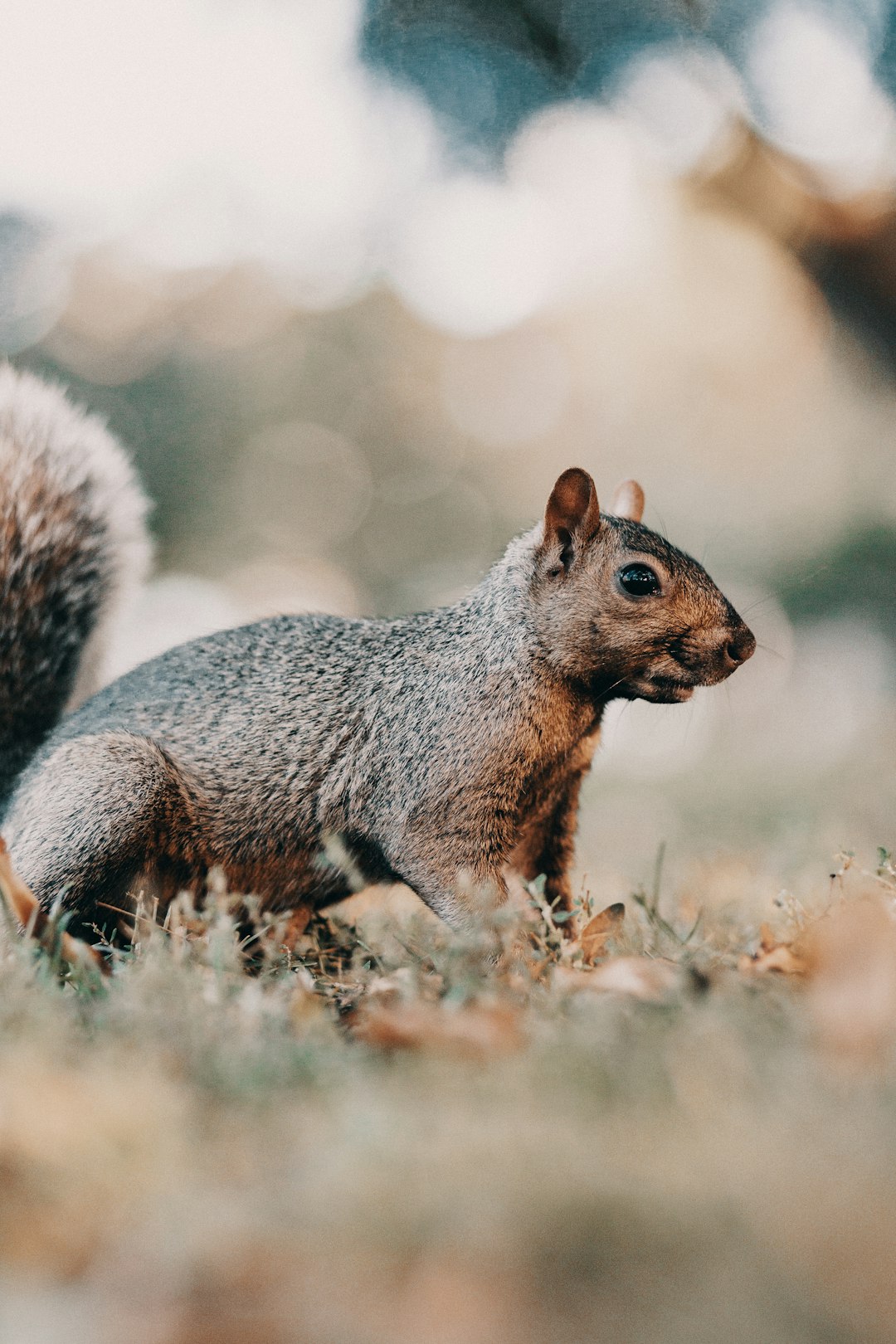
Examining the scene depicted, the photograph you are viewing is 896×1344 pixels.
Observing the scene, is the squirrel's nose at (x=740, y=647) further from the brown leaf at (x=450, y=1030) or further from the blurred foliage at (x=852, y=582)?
the blurred foliage at (x=852, y=582)

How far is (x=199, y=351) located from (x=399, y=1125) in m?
5.79

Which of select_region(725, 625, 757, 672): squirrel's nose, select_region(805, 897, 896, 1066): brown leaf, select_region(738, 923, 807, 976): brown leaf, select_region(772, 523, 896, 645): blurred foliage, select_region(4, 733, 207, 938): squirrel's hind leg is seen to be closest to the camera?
select_region(805, 897, 896, 1066): brown leaf

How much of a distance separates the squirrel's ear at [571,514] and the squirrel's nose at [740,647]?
0.35 m

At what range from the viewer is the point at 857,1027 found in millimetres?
906

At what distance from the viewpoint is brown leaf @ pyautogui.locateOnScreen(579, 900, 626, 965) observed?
160cm

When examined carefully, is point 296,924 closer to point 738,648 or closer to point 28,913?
point 28,913

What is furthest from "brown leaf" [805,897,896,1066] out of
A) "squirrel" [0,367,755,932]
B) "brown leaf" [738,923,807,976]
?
"squirrel" [0,367,755,932]

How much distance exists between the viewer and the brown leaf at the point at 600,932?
1.60 meters

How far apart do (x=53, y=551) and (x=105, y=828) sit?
34.4 inches

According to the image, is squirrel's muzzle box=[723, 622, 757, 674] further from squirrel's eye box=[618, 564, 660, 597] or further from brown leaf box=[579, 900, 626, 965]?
brown leaf box=[579, 900, 626, 965]

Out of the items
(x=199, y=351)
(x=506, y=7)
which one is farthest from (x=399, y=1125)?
(x=199, y=351)

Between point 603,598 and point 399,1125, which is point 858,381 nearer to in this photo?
point 603,598

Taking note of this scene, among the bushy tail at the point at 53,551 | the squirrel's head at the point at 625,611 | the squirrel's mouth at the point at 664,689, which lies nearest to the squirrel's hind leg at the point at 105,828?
the bushy tail at the point at 53,551

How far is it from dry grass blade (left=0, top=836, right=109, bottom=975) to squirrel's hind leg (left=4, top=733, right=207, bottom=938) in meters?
0.24
